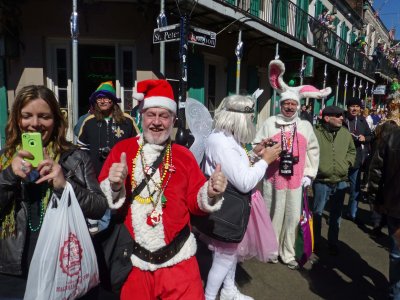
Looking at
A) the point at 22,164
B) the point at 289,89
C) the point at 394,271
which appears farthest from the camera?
the point at 289,89

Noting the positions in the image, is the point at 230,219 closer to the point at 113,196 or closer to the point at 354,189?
the point at 113,196

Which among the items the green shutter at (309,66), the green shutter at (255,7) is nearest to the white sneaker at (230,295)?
the green shutter at (255,7)

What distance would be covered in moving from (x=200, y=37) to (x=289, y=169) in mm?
2490

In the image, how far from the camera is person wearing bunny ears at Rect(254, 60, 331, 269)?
11.7ft

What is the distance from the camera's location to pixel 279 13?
10562mm

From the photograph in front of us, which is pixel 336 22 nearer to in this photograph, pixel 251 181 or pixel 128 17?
pixel 128 17

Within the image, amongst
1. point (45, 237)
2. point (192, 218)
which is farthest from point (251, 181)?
point (45, 237)

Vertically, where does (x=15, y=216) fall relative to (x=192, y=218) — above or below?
above

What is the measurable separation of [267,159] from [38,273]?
→ 1.71 meters

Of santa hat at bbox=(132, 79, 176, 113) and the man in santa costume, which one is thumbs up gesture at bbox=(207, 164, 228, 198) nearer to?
the man in santa costume

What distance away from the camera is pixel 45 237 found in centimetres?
144

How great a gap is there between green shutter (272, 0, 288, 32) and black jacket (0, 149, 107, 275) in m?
9.70

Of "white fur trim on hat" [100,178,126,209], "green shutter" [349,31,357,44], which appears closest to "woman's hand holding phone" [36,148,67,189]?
"white fur trim on hat" [100,178,126,209]

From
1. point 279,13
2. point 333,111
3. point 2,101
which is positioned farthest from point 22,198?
point 279,13
